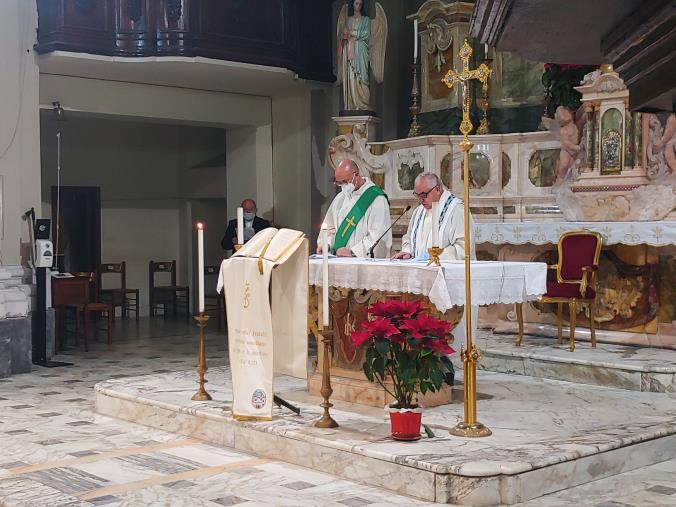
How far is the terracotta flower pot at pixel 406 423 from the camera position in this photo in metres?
5.30

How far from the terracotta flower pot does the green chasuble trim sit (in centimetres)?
245

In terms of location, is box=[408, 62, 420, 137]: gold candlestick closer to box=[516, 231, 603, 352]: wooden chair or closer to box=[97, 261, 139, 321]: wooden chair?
box=[516, 231, 603, 352]: wooden chair

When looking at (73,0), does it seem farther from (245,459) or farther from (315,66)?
(245,459)

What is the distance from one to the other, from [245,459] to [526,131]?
6437 mm

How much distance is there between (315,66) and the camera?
504 inches

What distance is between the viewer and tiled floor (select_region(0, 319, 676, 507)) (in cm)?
487

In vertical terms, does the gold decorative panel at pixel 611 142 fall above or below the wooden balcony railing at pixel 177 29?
below

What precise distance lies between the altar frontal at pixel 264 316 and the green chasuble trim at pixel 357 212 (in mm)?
1424

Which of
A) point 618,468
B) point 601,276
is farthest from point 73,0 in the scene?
point 618,468

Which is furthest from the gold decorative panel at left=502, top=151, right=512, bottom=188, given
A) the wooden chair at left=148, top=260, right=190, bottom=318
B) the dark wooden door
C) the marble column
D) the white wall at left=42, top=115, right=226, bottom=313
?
the dark wooden door

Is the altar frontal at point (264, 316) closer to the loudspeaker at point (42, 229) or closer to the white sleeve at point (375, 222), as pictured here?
the white sleeve at point (375, 222)

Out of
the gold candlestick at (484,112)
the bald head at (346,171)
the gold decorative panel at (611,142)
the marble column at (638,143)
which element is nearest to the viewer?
the bald head at (346,171)

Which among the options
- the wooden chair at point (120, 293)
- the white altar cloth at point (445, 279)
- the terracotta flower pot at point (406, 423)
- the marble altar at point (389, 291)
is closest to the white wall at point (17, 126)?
the wooden chair at point (120, 293)

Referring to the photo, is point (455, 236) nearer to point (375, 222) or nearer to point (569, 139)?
point (375, 222)
